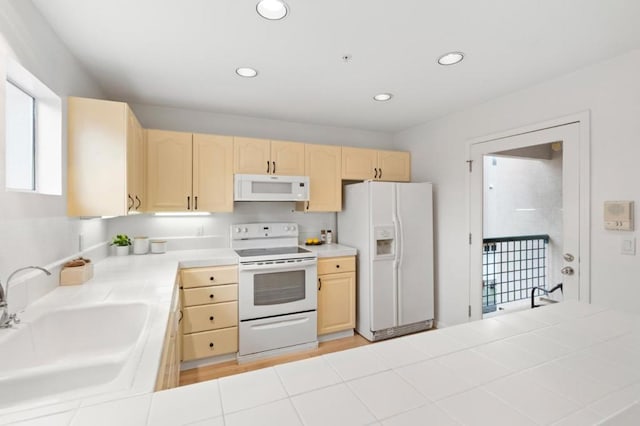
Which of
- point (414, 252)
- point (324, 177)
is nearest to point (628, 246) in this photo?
point (414, 252)

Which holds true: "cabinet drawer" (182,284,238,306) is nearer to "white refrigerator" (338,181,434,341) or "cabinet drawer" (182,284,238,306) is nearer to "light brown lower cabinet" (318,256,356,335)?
"light brown lower cabinet" (318,256,356,335)

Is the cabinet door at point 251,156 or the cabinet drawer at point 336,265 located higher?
the cabinet door at point 251,156

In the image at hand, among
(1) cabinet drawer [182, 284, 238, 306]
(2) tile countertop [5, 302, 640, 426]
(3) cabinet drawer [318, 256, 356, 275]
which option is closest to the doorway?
(3) cabinet drawer [318, 256, 356, 275]

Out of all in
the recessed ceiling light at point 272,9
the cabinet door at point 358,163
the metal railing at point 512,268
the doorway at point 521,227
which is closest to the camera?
the recessed ceiling light at point 272,9

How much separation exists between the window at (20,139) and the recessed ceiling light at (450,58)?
2.48 meters

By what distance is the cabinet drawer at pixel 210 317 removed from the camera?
254cm

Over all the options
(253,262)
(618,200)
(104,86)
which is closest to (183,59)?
(104,86)

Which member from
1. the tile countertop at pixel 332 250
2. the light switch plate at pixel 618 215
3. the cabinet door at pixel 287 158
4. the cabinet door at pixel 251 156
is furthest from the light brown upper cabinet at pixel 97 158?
the light switch plate at pixel 618 215

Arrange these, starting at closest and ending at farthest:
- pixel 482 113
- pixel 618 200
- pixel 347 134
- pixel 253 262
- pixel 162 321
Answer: pixel 162 321 < pixel 618 200 < pixel 253 262 < pixel 482 113 < pixel 347 134

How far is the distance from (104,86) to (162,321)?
7.47ft

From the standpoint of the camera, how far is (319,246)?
3436 millimetres

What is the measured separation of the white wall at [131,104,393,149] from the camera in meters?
2.99

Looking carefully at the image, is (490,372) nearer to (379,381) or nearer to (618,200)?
(379,381)

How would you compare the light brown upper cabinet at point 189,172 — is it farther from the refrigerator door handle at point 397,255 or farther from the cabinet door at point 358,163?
the refrigerator door handle at point 397,255
